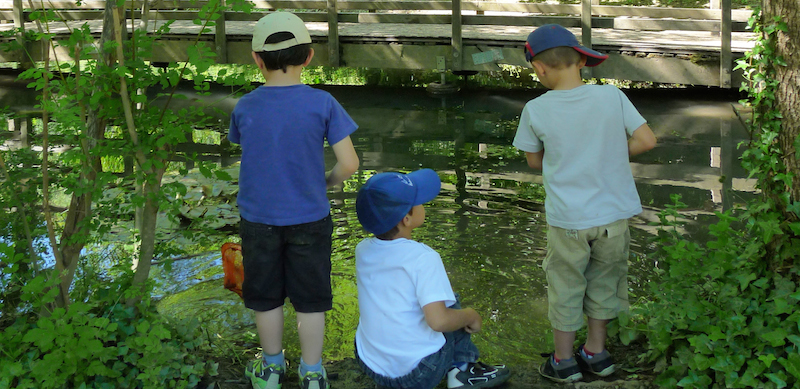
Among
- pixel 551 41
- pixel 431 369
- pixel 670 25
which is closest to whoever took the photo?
pixel 431 369

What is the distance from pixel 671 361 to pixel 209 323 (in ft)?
6.75

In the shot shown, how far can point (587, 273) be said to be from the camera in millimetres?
2803

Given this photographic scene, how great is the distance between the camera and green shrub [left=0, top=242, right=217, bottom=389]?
7.87ft

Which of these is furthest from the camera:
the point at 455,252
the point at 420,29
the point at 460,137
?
the point at 420,29

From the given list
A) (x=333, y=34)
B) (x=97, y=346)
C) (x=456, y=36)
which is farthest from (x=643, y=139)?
(x=333, y=34)

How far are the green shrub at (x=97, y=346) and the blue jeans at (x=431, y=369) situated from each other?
2.15 feet

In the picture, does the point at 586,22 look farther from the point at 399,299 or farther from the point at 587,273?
the point at 399,299

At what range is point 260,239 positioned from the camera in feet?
8.52

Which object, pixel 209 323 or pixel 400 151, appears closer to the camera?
pixel 209 323

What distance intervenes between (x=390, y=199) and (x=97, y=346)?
103 cm

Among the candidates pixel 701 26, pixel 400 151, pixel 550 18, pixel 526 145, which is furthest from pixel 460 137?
pixel 526 145

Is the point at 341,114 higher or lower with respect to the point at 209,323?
higher

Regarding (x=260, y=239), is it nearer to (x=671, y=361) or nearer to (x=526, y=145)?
(x=526, y=145)

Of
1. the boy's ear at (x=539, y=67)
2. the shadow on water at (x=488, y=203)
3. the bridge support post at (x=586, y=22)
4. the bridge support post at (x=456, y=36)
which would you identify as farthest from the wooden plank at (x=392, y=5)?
the boy's ear at (x=539, y=67)
